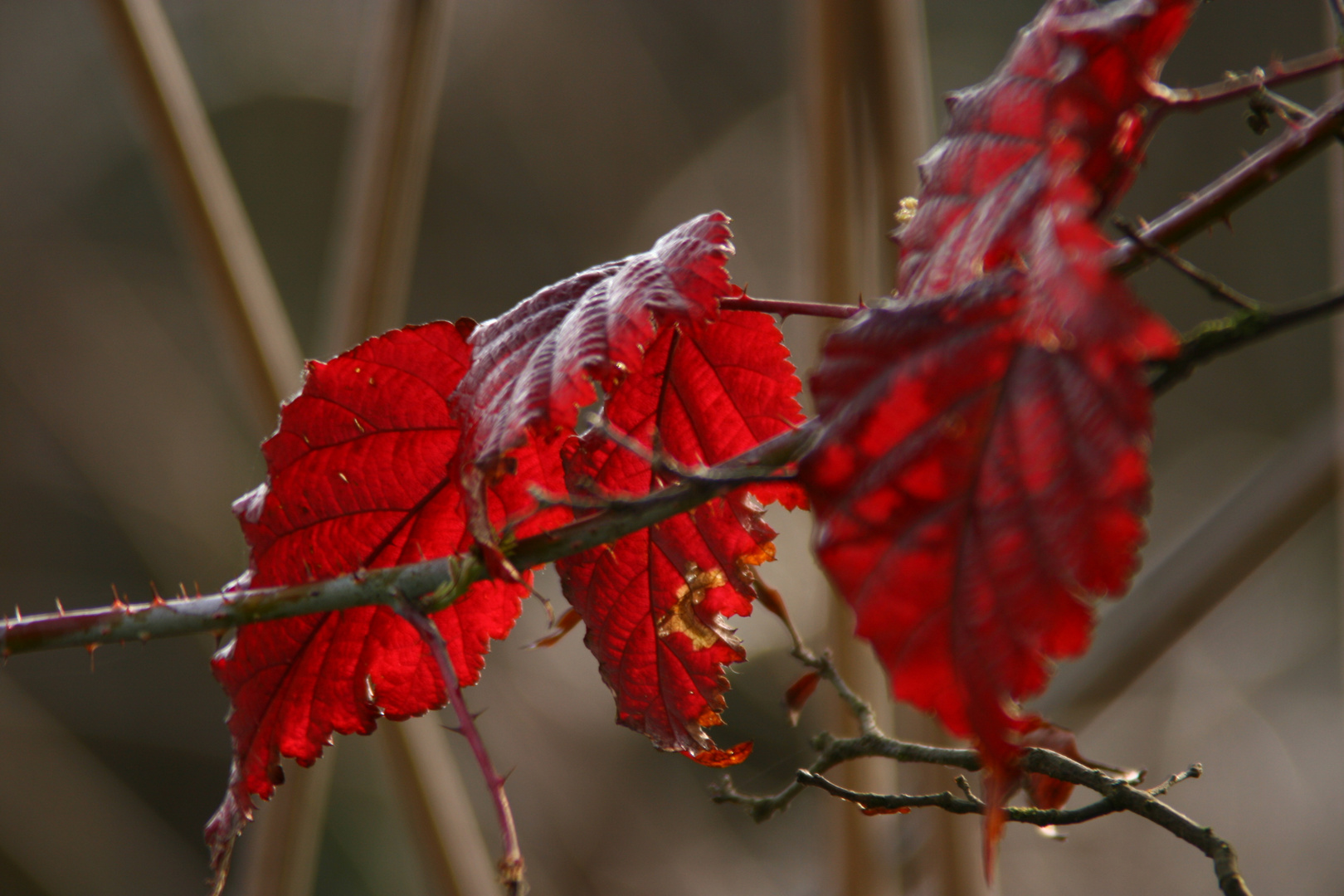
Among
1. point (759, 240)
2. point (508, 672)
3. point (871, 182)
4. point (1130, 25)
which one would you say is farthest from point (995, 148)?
point (759, 240)

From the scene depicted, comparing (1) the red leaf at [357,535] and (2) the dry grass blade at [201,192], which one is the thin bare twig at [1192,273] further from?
(2) the dry grass blade at [201,192]

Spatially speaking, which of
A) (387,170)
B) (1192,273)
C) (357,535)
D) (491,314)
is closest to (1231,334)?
(1192,273)

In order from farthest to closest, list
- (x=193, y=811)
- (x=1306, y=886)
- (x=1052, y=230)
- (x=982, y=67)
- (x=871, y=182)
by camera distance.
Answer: (x=982, y=67), (x=193, y=811), (x=1306, y=886), (x=871, y=182), (x=1052, y=230)

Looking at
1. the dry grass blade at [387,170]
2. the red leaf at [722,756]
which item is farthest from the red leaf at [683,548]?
the dry grass blade at [387,170]

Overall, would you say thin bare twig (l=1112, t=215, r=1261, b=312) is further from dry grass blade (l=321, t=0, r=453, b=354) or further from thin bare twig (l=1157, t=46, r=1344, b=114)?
dry grass blade (l=321, t=0, r=453, b=354)

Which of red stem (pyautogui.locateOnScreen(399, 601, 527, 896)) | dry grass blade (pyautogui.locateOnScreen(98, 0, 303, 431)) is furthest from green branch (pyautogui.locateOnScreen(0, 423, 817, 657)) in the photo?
dry grass blade (pyautogui.locateOnScreen(98, 0, 303, 431))

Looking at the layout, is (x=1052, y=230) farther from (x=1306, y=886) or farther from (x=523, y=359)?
(x=1306, y=886)
